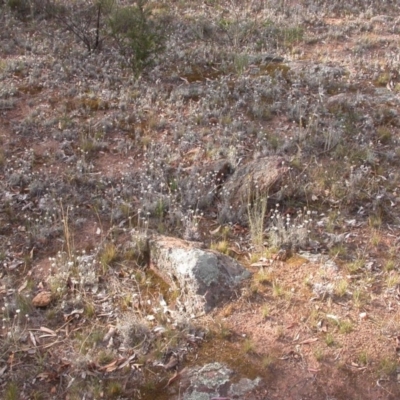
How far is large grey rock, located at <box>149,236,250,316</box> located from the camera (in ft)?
16.5

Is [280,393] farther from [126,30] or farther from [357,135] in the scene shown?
[126,30]

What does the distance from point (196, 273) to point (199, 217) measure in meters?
1.33

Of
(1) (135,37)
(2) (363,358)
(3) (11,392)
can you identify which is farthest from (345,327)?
(1) (135,37)

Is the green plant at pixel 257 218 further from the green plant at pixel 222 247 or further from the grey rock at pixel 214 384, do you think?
the grey rock at pixel 214 384

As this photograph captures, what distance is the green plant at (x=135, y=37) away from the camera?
9695 millimetres

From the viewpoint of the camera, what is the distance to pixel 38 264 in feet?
18.5

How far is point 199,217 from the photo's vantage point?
6.30 metres

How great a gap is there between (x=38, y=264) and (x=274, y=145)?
12.5ft

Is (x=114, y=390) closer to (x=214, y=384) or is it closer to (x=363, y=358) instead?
(x=214, y=384)

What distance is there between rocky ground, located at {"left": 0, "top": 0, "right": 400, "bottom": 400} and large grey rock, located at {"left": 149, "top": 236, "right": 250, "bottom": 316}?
0.19 ft

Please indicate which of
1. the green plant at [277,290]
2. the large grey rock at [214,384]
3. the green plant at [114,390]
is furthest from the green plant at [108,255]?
the green plant at [277,290]

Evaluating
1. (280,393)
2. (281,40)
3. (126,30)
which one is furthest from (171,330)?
(281,40)

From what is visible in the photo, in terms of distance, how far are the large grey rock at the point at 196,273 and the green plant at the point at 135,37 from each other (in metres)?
5.07

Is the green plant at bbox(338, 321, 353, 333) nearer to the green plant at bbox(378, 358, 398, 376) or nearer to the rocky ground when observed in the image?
the rocky ground
